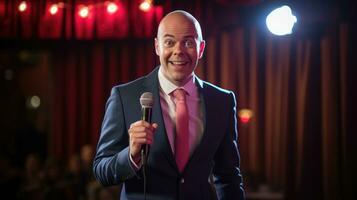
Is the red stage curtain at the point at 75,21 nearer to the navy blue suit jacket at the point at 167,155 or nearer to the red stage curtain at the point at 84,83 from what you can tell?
the red stage curtain at the point at 84,83

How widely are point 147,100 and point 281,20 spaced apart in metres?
3.50

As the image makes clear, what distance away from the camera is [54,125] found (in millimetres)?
7250

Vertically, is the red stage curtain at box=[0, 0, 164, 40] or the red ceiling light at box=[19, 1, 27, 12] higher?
the red ceiling light at box=[19, 1, 27, 12]

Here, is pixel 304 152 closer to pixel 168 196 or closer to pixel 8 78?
pixel 168 196

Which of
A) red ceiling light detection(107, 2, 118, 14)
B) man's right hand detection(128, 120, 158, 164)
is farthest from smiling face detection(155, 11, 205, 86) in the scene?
red ceiling light detection(107, 2, 118, 14)

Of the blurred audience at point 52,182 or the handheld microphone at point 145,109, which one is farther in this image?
the blurred audience at point 52,182

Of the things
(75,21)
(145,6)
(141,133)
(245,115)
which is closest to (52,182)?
(75,21)

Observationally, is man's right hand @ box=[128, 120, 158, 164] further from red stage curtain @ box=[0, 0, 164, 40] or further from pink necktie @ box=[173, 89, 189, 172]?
red stage curtain @ box=[0, 0, 164, 40]

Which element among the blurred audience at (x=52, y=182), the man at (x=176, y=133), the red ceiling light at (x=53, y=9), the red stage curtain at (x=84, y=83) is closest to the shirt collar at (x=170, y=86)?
the man at (x=176, y=133)

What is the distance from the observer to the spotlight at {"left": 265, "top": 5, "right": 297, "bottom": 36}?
478cm

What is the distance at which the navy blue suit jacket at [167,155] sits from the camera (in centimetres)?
162

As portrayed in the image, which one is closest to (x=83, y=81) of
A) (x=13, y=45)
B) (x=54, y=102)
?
(x=54, y=102)

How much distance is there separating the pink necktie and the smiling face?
89 mm

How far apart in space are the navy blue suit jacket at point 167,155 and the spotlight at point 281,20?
314 cm
